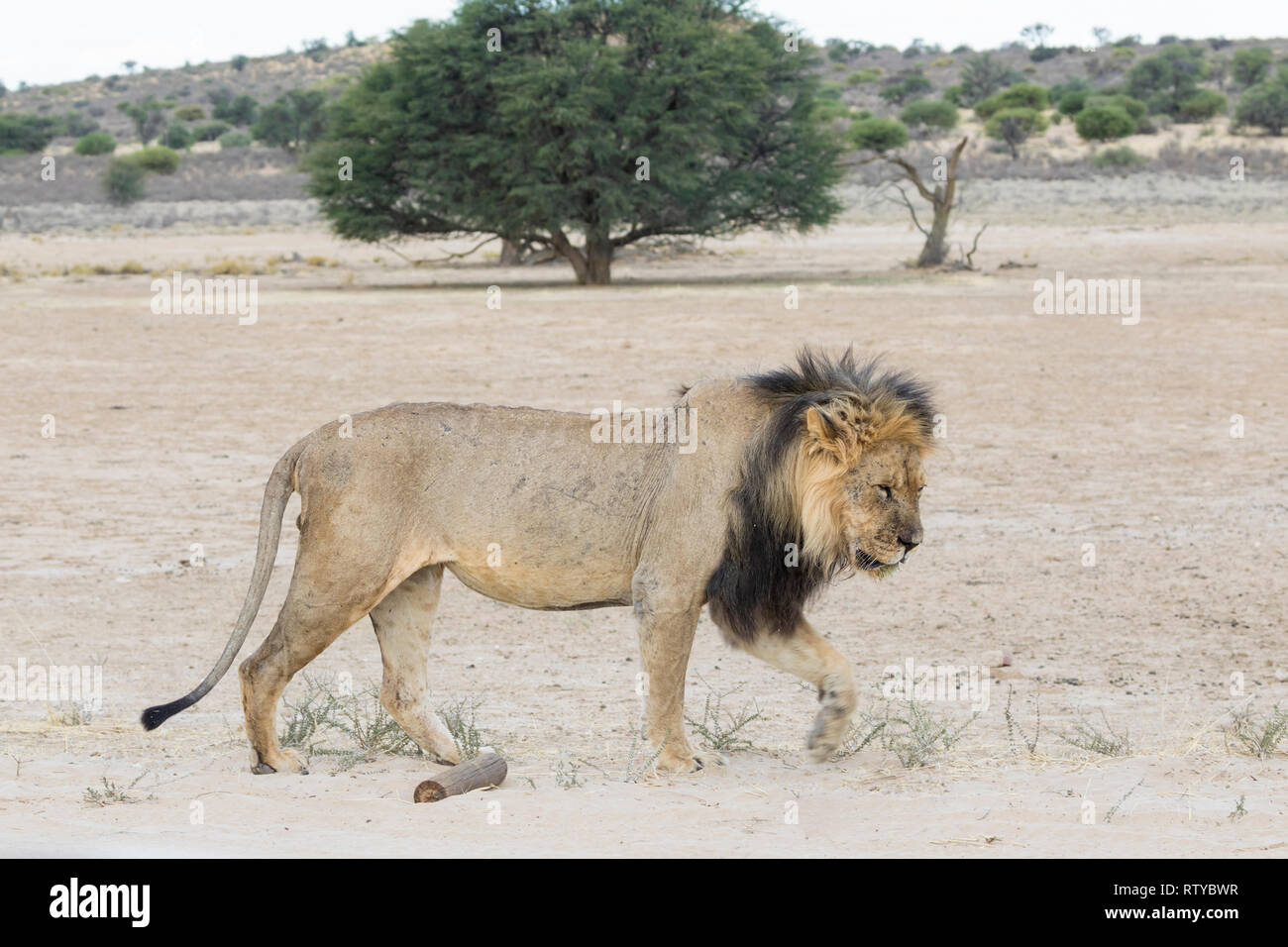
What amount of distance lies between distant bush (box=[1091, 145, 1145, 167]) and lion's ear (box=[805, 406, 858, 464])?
56.4m

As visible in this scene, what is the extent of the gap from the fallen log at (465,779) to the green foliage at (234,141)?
83892mm

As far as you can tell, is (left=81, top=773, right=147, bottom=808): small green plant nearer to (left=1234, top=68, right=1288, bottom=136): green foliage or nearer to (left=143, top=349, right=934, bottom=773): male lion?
(left=143, top=349, right=934, bottom=773): male lion

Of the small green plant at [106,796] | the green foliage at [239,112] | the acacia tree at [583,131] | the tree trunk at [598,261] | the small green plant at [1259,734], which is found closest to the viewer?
the small green plant at [106,796]

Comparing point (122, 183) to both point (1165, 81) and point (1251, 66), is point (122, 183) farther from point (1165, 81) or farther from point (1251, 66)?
point (1251, 66)

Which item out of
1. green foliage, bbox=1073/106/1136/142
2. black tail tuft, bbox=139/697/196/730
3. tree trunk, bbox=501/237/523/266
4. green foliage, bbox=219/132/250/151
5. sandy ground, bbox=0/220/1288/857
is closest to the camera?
sandy ground, bbox=0/220/1288/857

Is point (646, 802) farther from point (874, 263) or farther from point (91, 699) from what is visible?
point (874, 263)

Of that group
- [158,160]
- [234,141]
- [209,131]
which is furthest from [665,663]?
[209,131]

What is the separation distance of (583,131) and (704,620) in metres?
23.8

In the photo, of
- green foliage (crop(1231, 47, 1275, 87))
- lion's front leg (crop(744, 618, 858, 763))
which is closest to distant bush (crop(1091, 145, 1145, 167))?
green foliage (crop(1231, 47, 1275, 87))

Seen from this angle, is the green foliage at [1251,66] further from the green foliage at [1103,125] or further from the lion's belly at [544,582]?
the lion's belly at [544,582]

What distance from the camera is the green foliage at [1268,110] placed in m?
66.1

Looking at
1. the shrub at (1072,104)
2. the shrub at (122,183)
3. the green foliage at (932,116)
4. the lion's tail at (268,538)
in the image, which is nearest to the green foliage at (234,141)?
the shrub at (122,183)

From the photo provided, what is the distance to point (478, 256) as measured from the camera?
4100 cm

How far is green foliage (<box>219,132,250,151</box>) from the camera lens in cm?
8669
